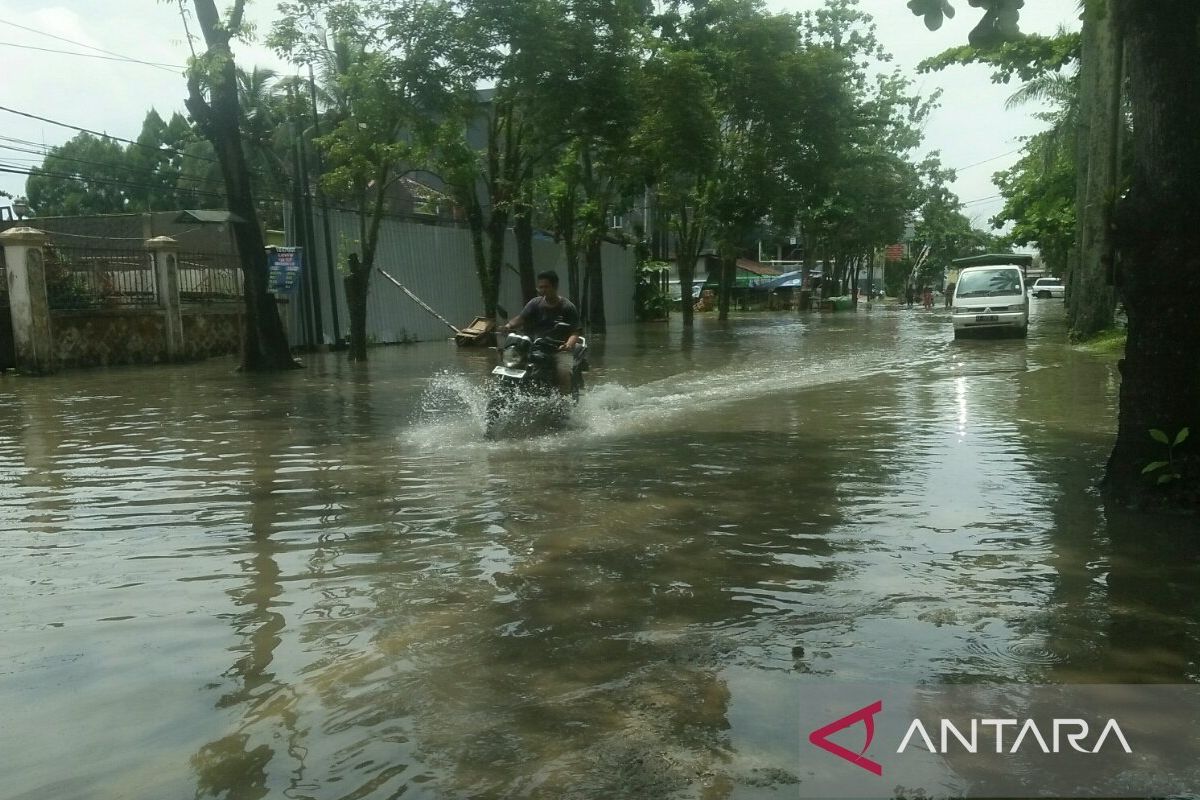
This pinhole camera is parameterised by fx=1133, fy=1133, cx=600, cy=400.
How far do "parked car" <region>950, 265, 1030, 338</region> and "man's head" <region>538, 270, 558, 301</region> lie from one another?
62.0 ft

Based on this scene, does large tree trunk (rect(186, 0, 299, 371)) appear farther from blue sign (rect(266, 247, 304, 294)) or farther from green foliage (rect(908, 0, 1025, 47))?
green foliage (rect(908, 0, 1025, 47))

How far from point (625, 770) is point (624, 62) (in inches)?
908

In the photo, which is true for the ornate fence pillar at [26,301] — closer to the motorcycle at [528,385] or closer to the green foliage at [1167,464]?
the motorcycle at [528,385]

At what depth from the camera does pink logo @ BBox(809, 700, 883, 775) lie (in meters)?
3.43

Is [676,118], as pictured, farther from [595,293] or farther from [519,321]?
[519,321]

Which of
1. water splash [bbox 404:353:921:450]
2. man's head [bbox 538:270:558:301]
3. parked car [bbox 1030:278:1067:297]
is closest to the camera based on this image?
man's head [bbox 538:270:558:301]

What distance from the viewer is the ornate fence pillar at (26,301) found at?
63.6 ft

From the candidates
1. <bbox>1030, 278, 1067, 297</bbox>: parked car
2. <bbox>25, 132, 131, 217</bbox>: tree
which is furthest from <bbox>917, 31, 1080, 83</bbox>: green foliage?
<bbox>1030, 278, 1067, 297</bbox>: parked car

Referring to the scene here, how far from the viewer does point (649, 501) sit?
24.9 feet

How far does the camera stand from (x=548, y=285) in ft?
34.7

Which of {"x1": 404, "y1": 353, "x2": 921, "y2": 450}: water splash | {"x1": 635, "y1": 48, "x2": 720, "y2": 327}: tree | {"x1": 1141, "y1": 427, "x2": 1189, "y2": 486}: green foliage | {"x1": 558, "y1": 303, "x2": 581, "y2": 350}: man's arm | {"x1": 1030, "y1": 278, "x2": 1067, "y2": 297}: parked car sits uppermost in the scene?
{"x1": 635, "y1": 48, "x2": 720, "y2": 327}: tree

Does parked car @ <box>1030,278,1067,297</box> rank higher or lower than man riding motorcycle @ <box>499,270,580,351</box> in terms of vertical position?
lower

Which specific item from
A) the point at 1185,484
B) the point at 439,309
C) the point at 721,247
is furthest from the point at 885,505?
the point at 721,247

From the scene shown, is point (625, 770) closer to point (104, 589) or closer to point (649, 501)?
point (104, 589)
